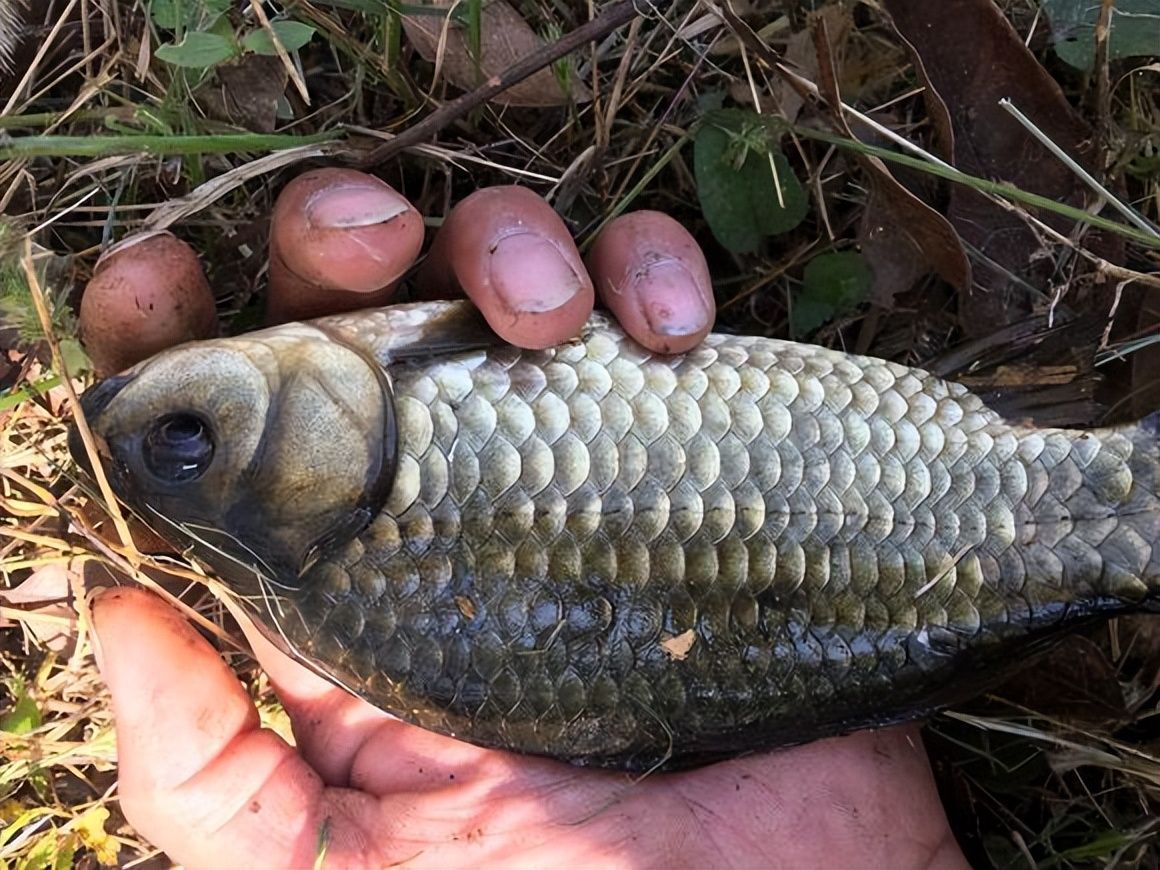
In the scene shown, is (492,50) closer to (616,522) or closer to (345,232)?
(345,232)

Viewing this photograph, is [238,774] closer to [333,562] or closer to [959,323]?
[333,562]

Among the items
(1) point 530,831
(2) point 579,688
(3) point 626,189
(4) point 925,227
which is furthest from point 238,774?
(4) point 925,227

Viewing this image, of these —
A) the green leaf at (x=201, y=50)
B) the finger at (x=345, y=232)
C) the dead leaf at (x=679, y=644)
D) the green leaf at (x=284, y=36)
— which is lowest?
the dead leaf at (x=679, y=644)

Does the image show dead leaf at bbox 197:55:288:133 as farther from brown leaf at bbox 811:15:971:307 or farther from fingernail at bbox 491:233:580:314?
brown leaf at bbox 811:15:971:307

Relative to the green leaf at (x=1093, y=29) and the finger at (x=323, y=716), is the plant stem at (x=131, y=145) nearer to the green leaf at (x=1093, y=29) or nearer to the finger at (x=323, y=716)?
the finger at (x=323, y=716)

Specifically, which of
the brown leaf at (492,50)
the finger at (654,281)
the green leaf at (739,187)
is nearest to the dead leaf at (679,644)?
the finger at (654,281)

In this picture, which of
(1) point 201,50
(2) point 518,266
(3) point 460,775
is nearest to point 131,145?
(1) point 201,50
